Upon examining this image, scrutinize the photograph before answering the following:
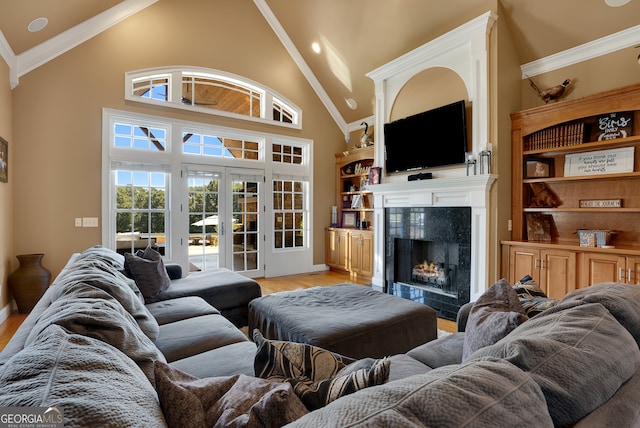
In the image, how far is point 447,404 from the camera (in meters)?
0.54

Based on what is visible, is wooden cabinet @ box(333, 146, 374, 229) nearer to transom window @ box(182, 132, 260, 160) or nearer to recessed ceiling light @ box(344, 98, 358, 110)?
recessed ceiling light @ box(344, 98, 358, 110)

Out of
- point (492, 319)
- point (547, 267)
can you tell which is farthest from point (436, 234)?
point (492, 319)

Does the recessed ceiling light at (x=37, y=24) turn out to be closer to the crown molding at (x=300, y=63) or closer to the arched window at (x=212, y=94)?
the arched window at (x=212, y=94)

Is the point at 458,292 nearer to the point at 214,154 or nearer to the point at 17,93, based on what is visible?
the point at 214,154

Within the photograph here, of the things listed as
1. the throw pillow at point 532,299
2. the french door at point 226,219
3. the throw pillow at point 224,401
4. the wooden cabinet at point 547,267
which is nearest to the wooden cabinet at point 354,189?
the french door at point 226,219

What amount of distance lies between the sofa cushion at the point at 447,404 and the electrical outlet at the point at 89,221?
4.90m

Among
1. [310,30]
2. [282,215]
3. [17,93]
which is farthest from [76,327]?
[310,30]

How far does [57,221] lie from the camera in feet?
13.7

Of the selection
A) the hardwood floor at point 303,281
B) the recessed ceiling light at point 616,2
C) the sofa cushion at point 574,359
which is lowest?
the hardwood floor at point 303,281

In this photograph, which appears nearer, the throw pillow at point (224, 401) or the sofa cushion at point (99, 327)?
the throw pillow at point (224, 401)

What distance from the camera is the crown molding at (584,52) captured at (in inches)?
127

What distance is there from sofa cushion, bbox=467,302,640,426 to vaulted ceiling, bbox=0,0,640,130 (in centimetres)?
385

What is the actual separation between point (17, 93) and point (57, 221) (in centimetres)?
164

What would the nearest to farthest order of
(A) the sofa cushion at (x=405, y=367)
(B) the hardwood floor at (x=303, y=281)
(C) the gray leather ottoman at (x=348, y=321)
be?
1. (A) the sofa cushion at (x=405, y=367)
2. (C) the gray leather ottoman at (x=348, y=321)
3. (B) the hardwood floor at (x=303, y=281)
